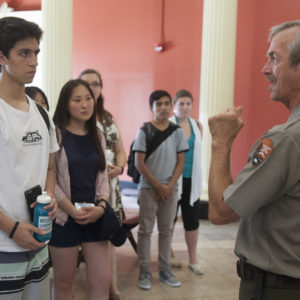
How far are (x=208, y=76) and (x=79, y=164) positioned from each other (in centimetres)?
351

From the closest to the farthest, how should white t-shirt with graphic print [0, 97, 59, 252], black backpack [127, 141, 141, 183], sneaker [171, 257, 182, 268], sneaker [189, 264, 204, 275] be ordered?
1. white t-shirt with graphic print [0, 97, 59, 252]
2. black backpack [127, 141, 141, 183]
3. sneaker [189, 264, 204, 275]
4. sneaker [171, 257, 182, 268]

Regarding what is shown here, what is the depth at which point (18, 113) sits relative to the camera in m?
1.44

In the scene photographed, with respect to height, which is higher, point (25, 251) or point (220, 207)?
point (220, 207)

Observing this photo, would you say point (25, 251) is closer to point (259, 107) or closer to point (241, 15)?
point (259, 107)

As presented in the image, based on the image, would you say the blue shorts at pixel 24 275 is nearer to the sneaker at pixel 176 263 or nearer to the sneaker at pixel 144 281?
the sneaker at pixel 144 281

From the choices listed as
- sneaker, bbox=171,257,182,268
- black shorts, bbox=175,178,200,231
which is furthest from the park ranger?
sneaker, bbox=171,257,182,268

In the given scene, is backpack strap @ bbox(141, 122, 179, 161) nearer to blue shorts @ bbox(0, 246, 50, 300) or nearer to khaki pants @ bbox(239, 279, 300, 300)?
blue shorts @ bbox(0, 246, 50, 300)

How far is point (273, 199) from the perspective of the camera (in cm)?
116

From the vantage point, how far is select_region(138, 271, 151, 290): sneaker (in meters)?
3.01

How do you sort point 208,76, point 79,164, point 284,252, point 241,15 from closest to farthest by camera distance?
1. point 284,252
2. point 79,164
3. point 208,76
4. point 241,15

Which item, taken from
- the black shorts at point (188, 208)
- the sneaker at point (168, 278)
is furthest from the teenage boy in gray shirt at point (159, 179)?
the black shorts at point (188, 208)

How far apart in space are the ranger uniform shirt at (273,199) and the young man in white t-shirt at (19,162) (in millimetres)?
800

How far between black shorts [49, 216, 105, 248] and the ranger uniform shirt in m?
1.06

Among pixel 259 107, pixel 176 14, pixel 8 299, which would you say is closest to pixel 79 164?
pixel 8 299
